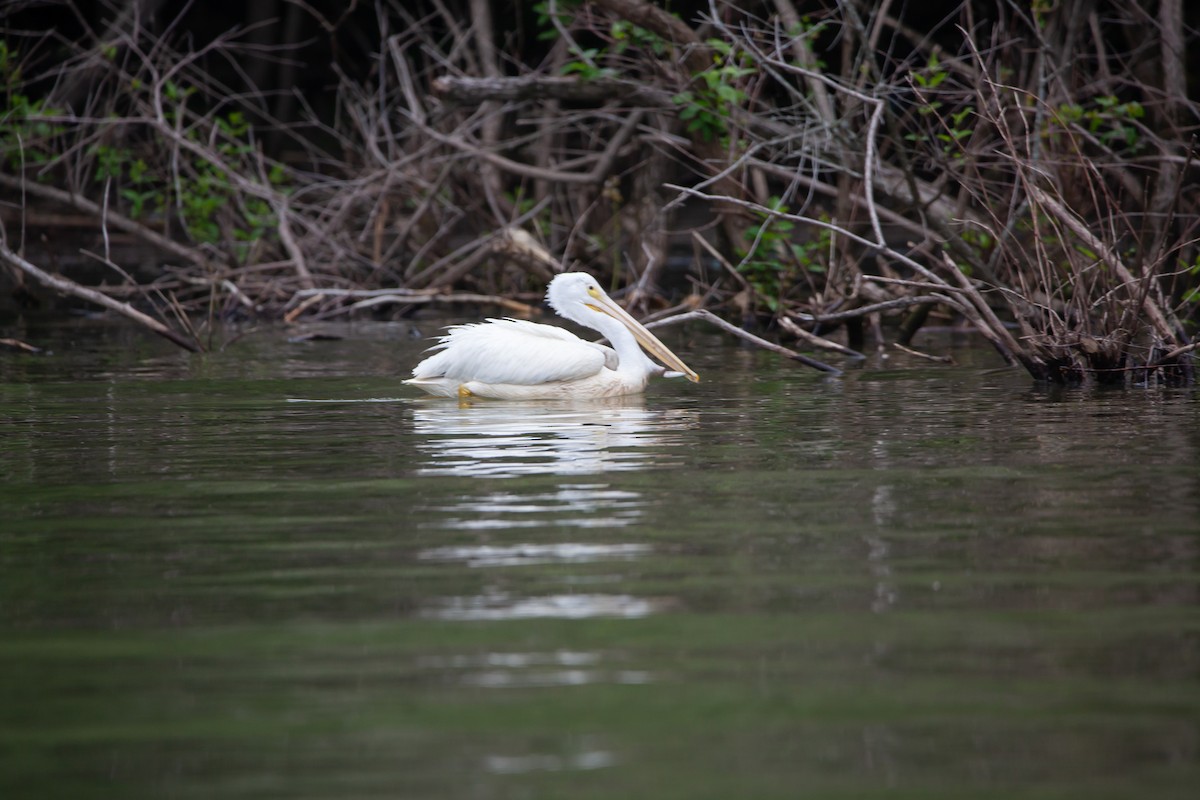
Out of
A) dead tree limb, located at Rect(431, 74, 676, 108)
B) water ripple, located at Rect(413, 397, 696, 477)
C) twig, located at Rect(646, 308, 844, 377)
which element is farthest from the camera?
dead tree limb, located at Rect(431, 74, 676, 108)

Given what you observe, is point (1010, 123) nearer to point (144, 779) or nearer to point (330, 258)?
point (330, 258)

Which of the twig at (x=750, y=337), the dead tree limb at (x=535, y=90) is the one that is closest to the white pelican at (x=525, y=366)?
the twig at (x=750, y=337)

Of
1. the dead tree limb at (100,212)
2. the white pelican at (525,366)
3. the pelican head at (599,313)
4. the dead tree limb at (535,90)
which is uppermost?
the dead tree limb at (535,90)

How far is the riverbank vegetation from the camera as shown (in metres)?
9.13

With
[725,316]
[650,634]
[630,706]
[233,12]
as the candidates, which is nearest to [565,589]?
[650,634]

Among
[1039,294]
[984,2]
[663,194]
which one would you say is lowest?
[1039,294]

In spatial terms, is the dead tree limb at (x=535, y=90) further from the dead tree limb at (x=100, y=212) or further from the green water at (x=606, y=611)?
the green water at (x=606, y=611)

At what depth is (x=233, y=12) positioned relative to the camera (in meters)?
25.2

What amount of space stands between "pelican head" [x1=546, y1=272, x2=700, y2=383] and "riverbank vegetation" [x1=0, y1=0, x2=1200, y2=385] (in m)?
0.79

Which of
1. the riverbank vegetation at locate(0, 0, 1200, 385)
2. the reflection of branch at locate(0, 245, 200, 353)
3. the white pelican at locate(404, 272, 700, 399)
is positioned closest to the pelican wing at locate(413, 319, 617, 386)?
the white pelican at locate(404, 272, 700, 399)

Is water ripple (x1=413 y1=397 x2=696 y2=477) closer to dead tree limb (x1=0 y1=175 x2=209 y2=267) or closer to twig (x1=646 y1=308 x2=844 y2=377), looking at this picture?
twig (x1=646 y1=308 x2=844 y2=377)

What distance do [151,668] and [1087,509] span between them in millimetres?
2808

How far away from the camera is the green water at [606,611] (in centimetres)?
275

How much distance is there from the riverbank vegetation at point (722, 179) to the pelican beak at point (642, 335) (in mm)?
776
